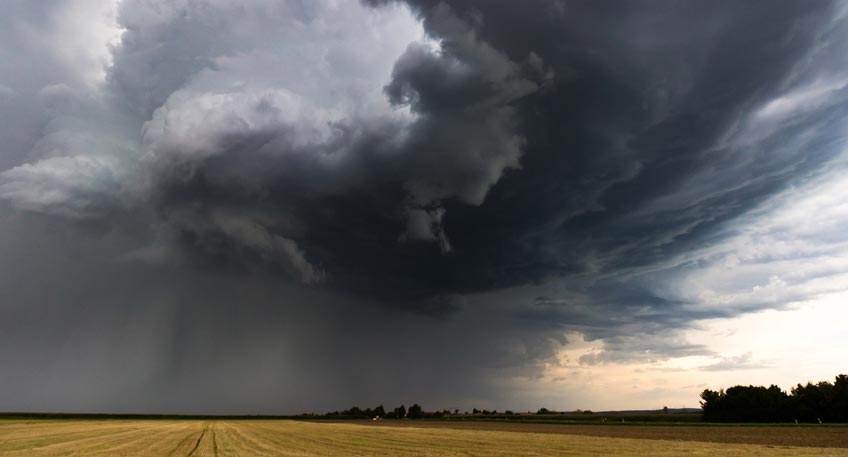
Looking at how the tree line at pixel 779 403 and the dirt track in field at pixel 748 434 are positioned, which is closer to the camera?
the dirt track in field at pixel 748 434

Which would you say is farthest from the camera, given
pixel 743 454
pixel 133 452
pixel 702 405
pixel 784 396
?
pixel 702 405

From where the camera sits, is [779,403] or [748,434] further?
[779,403]

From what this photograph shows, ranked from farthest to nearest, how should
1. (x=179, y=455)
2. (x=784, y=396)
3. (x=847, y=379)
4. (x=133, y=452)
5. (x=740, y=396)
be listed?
(x=740, y=396) → (x=784, y=396) → (x=847, y=379) → (x=133, y=452) → (x=179, y=455)

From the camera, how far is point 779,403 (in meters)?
95.9

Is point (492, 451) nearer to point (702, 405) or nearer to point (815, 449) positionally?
point (815, 449)

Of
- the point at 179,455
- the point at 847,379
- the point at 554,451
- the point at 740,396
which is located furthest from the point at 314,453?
the point at 740,396

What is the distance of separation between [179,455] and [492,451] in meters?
24.6

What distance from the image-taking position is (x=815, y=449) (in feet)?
120

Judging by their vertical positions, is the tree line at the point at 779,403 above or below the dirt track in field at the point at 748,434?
above

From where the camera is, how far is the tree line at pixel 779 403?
84.6 metres

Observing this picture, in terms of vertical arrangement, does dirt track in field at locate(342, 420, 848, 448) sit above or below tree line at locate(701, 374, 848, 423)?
below

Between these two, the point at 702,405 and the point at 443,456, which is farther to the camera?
the point at 702,405

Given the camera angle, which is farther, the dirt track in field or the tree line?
the tree line

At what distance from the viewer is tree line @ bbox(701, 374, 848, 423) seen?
84562 millimetres
